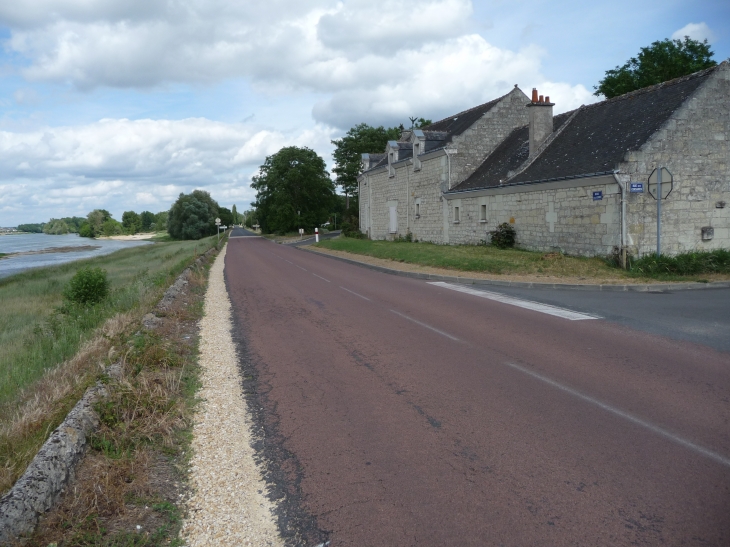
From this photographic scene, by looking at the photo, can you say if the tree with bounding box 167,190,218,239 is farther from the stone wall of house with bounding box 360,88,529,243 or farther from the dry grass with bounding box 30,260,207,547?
the dry grass with bounding box 30,260,207,547

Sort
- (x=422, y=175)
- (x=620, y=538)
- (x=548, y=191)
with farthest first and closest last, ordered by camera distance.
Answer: (x=422, y=175)
(x=548, y=191)
(x=620, y=538)

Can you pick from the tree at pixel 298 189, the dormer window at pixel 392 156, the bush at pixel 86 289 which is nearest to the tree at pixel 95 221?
the tree at pixel 298 189

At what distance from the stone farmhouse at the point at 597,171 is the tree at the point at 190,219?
7501cm

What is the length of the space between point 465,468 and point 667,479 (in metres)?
1.46

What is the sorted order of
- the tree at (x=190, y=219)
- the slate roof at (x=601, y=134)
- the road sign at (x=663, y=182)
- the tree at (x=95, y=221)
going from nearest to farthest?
the road sign at (x=663, y=182) < the slate roof at (x=601, y=134) < the tree at (x=190, y=219) < the tree at (x=95, y=221)

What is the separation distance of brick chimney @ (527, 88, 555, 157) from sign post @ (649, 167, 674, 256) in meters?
7.87

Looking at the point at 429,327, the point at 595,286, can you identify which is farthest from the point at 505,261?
the point at 429,327

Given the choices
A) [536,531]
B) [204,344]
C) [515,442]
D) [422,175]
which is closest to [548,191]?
[422,175]

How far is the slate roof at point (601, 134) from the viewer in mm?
18516

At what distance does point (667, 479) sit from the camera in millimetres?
3988

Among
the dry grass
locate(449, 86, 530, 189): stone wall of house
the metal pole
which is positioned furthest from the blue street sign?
the dry grass

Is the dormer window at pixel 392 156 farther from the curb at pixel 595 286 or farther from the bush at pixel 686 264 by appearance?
the bush at pixel 686 264

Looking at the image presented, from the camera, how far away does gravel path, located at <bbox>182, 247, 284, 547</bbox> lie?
3.60 metres

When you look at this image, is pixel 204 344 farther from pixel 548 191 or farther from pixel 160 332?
pixel 548 191
